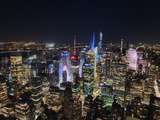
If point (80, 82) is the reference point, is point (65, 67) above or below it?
above

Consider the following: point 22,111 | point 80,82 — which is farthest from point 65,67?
point 22,111

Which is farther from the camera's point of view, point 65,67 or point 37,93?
point 65,67

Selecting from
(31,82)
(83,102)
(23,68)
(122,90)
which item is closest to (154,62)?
(122,90)

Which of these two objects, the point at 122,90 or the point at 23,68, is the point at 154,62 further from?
the point at 23,68

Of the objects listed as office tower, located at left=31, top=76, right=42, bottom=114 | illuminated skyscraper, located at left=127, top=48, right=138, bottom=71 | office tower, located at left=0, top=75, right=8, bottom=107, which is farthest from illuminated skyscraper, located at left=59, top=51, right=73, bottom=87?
illuminated skyscraper, located at left=127, top=48, right=138, bottom=71

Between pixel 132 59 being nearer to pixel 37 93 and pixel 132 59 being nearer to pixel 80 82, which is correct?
pixel 80 82

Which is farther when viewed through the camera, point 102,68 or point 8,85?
point 102,68

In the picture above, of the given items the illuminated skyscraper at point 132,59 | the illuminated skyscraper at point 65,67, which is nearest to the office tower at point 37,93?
the illuminated skyscraper at point 65,67

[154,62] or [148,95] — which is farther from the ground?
[154,62]

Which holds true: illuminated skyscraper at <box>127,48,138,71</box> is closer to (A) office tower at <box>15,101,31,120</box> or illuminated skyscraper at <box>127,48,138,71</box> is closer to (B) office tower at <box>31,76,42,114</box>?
(B) office tower at <box>31,76,42,114</box>

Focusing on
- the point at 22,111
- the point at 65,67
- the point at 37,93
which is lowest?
the point at 22,111
